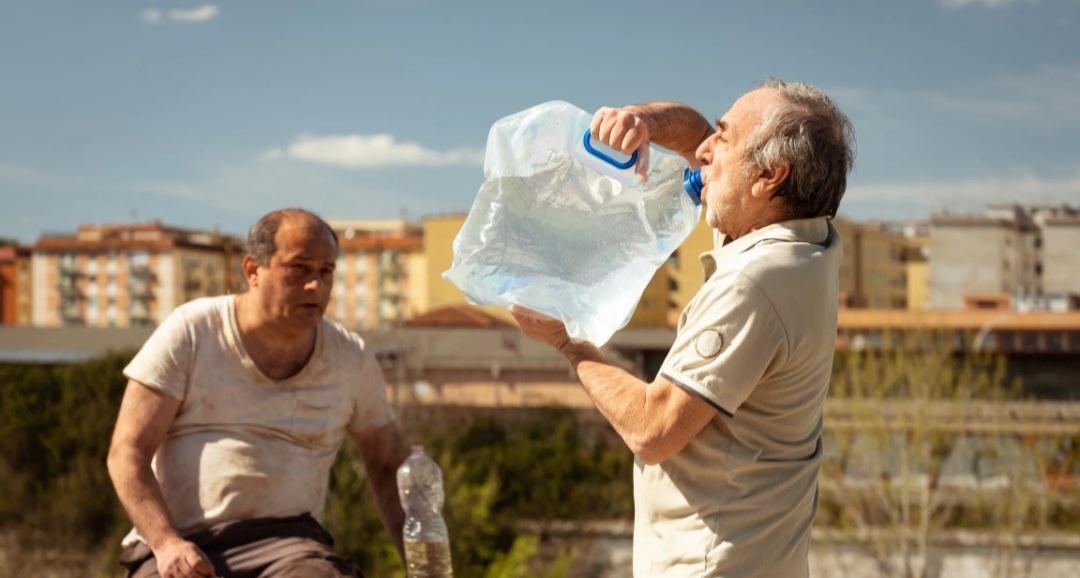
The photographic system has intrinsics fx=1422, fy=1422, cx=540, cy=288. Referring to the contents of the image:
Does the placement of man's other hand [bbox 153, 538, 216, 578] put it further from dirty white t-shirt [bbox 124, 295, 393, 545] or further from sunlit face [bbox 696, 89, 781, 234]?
sunlit face [bbox 696, 89, 781, 234]

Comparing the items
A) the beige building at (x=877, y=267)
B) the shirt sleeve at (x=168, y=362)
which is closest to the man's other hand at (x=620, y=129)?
the shirt sleeve at (x=168, y=362)

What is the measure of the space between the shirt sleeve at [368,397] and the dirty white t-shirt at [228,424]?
10 centimetres

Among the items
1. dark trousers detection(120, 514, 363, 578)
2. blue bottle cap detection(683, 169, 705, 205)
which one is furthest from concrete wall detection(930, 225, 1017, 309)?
blue bottle cap detection(683, 169, 705, 205)

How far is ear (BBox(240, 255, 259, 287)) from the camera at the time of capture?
11.4 feet

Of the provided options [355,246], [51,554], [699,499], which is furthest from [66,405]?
[355,246]

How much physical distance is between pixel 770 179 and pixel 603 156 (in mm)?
334

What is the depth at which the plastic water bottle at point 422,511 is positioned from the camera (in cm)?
335

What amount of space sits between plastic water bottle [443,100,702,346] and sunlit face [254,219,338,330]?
3.61ft

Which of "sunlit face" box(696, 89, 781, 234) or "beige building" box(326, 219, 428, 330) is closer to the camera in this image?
"sunlit face" box(696, 89, 781, 234)

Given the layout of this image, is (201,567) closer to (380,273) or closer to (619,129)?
(619,129)

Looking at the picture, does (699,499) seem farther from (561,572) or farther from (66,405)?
(66,405)

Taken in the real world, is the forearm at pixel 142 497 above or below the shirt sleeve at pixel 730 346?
below

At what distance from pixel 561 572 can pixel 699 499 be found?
1841cm

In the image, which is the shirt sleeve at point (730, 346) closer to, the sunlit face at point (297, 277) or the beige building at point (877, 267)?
the sunlit face at point (297, 277)
